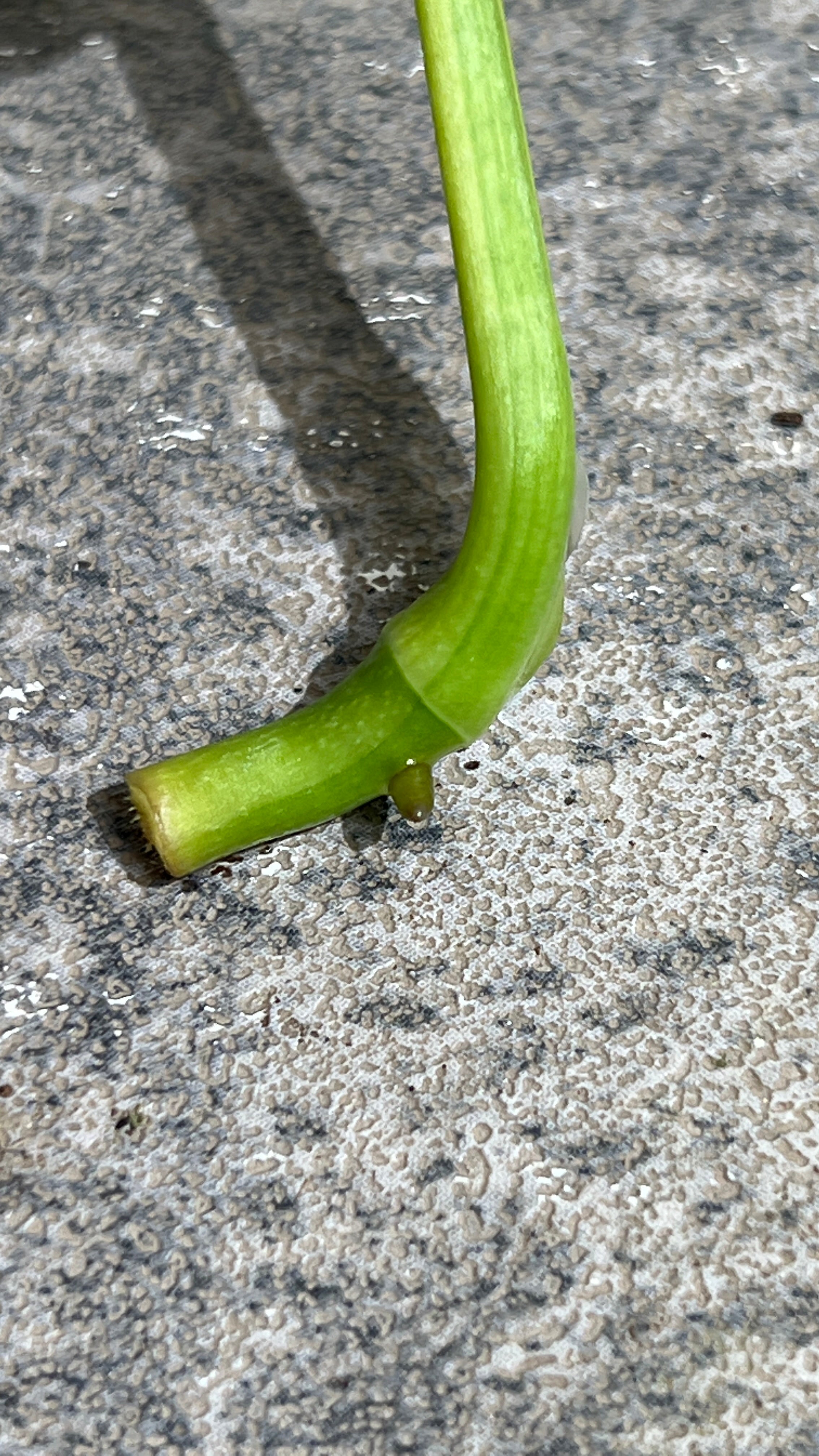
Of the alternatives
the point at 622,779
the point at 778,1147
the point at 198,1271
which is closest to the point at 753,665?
the point at 622,779

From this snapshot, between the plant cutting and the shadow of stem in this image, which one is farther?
the shadow of stem

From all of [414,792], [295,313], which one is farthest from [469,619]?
[295,313]

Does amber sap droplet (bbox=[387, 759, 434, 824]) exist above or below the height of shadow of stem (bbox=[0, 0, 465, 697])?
below

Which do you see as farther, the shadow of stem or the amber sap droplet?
the shadow of stem

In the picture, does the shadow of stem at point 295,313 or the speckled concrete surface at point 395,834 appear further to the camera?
the shadow of stem at point 295,313

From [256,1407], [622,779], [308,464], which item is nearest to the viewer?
[256,1407]

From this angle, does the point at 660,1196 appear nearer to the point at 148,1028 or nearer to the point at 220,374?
the point at 148,1028

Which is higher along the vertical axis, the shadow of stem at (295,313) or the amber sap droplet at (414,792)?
the shadow of stem at (295,313)
